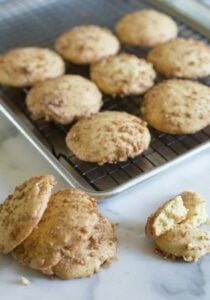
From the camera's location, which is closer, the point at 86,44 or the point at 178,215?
the point at 178,215

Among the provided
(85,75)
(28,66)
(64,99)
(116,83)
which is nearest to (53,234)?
(64,99)

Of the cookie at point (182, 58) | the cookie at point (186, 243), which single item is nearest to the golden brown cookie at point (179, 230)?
the cookie at point (186, 243)

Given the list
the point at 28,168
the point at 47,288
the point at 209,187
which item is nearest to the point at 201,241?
the point at 209,187

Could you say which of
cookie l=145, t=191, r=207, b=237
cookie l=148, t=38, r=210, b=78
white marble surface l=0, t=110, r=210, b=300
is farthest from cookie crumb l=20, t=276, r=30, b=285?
cookie l=148, t=38, r=210, b=78

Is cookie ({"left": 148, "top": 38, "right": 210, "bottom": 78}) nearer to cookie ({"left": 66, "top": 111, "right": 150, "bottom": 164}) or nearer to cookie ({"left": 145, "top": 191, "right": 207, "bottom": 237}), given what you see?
cookie ({"left": 66, "top": 111, "right": 150, "bottom": 164})

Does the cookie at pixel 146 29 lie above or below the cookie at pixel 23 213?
below

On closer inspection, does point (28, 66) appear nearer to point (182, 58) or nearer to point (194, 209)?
point (182, 58)

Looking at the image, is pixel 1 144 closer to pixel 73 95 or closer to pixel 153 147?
pixel 73 95

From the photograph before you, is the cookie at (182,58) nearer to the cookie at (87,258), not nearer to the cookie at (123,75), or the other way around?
the cookie at (123,75)
